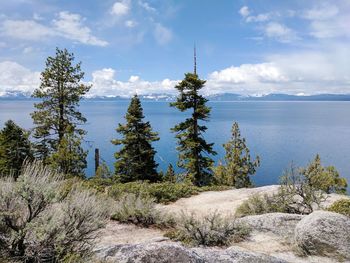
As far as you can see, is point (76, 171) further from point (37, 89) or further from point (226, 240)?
point (226, 240)

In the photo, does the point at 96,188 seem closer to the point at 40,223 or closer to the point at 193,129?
the point at 40,223

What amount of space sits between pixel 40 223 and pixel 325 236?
6.34 meters

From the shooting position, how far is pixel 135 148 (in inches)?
1201

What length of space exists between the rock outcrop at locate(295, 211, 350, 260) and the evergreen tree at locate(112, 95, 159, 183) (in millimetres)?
23155

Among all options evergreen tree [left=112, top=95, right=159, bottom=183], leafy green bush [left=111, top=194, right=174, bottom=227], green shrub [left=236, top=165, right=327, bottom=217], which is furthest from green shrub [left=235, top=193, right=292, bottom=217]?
evergreen tree [left=112, top=95, right=159, bottom=183]

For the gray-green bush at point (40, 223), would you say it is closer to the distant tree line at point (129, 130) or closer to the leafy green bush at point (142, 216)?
the leafy green bush at point (142, 216)

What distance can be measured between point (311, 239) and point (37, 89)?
24.8 meters

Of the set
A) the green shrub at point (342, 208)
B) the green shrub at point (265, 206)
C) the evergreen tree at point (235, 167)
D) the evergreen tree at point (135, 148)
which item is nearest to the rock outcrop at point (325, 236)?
the green shrub at point (342, 208)

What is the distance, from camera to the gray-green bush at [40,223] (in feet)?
16.7

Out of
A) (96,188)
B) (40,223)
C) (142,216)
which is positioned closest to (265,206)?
(142,216)

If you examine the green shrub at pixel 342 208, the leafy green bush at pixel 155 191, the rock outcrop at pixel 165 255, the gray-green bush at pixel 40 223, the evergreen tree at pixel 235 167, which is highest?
the gray-green bush at pixel 40 223

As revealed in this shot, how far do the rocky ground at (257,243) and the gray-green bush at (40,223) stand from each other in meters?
0.65

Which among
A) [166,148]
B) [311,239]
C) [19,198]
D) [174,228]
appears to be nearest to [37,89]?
[174,228]

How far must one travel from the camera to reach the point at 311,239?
748cm
